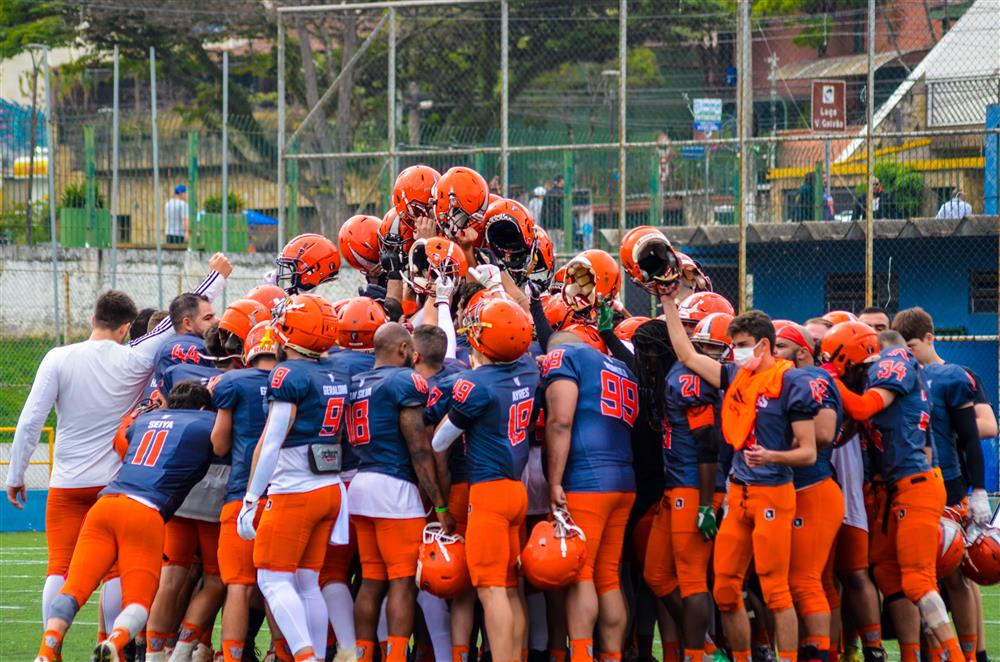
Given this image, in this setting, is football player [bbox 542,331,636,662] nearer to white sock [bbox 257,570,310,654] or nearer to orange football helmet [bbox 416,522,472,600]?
orange football helmet [bbox 416,522,472,600]

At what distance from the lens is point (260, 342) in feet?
26.7

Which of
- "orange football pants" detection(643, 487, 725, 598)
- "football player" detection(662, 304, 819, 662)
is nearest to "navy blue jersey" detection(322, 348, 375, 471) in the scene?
"orange football pants" detection(643, 487, 725, 598)

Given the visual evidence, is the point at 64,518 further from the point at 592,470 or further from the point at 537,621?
the point at 592,470

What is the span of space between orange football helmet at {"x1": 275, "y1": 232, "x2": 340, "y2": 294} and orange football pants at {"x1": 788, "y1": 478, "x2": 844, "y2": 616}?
354 centimetres

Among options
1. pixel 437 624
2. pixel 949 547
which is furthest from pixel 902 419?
pixel 437 624

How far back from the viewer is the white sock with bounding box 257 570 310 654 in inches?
299

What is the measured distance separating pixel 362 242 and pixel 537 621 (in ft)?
9.98

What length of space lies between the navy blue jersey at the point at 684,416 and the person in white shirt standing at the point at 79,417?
332 cm

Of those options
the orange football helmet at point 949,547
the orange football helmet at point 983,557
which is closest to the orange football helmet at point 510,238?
the orange football helmet at point 949,547

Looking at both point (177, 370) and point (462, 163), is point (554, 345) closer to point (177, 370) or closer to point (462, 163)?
point (177, 370)

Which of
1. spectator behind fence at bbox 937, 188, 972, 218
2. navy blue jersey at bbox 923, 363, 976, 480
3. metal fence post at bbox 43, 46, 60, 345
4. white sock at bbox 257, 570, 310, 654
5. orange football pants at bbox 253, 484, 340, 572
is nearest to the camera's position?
white sock at bbox 257, 570, 310, 654

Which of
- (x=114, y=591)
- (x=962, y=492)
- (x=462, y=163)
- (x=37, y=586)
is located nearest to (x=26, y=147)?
(x=462, y=163)

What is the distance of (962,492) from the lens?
8.94m

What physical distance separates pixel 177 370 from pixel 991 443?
9267 mm
